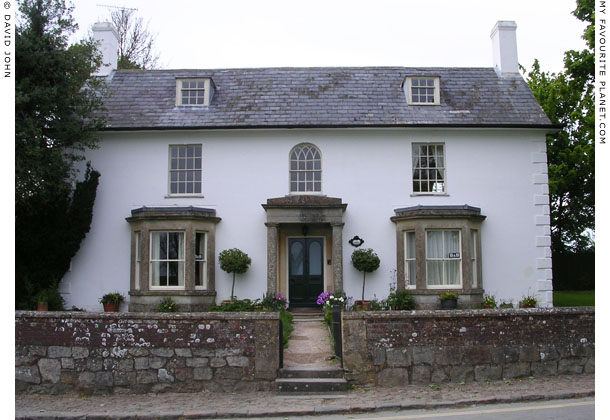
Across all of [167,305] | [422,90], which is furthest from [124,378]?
[422,90]

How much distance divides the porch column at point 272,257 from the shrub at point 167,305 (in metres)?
2.92

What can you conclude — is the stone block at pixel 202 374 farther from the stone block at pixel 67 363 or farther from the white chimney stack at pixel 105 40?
the white chimney stack at pixel 105 40

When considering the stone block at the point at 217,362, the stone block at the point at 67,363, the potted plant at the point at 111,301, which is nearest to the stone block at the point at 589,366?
the stone block at the point at 217,362

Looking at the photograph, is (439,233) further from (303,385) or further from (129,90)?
(129,90)

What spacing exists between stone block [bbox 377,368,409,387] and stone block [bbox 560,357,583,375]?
2879mm

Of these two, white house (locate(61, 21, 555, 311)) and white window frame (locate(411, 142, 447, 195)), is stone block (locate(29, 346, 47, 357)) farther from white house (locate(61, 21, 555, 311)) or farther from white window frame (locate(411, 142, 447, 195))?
white window frame (locate(411, 142, 447, 195))

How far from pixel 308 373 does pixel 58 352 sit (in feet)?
14.3

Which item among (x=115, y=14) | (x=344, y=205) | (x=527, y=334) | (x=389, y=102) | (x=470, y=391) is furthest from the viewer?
(x=115, y=14)

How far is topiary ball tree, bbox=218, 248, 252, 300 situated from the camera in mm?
17688

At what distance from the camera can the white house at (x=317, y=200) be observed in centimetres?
1786

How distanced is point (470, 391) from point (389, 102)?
40.2ft

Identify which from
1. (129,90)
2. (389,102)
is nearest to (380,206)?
(389,102)

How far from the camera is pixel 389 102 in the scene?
19.7 metres

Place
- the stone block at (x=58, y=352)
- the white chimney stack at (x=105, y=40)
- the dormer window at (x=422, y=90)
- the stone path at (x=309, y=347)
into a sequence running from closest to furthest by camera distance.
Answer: the stone block at (x=58, y=352), the stone path at (x=309, y=347), the dormer window at (x=422, y=90), the white chimney stack at (x=105, y=40)
